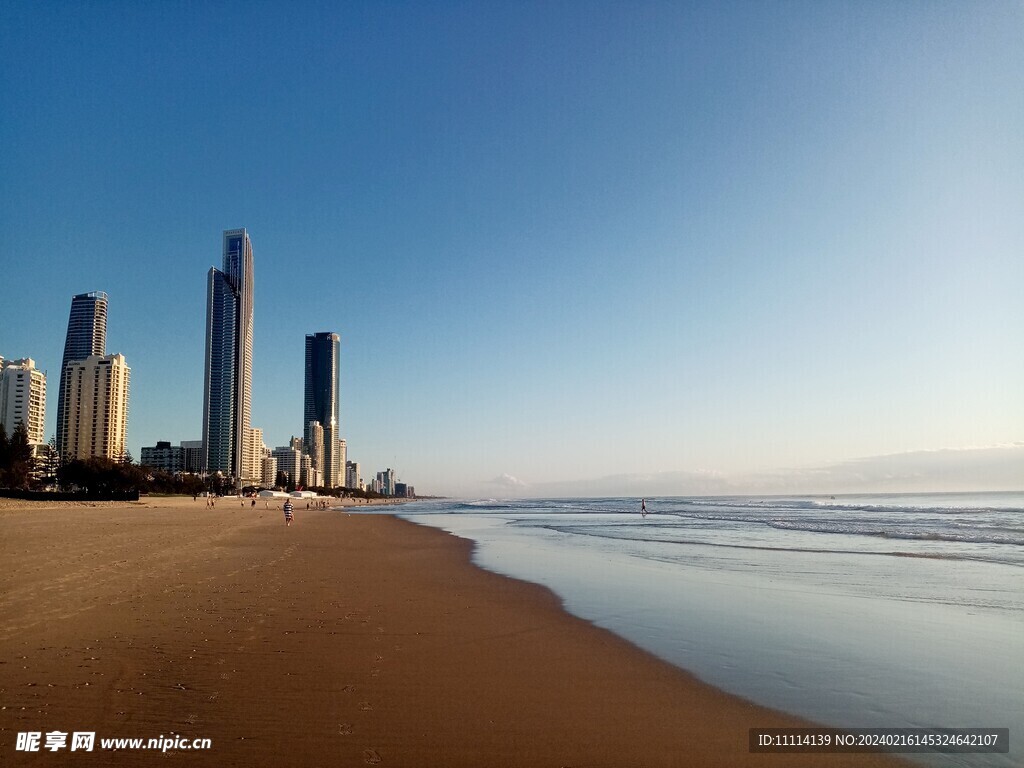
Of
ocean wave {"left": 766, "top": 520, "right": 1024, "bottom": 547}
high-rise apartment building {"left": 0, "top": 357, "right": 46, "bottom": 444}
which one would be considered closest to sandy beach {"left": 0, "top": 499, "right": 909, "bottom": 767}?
ocean wave {"left": 766, "top": 520, "right": 1024, "bottom": 547}

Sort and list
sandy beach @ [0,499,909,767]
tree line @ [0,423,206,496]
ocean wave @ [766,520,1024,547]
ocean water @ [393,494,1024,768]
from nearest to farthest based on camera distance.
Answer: sandy beach @ [0,499,909,767] → ocean water @ [393,494,1024,768] → ocean wave @ [766,520,1024,547] → tree line @ [0,423,206,496]

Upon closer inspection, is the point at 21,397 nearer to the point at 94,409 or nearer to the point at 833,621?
the point at 94,409

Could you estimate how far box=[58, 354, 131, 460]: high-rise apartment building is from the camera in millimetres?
168625

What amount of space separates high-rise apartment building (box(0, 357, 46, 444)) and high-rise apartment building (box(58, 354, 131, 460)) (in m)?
11.5

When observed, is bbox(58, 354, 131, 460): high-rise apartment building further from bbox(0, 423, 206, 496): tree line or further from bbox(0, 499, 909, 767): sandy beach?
bbox(0, 499, 909, 767): sandy beach

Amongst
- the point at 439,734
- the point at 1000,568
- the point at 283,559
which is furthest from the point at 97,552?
the point at 1000,568

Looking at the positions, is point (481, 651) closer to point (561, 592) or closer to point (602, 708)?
point (602, 708)

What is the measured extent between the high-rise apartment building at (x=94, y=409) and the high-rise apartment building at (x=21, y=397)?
11.5 m

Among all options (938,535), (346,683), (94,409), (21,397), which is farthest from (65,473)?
(346,683)

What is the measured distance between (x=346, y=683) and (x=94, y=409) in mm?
201070

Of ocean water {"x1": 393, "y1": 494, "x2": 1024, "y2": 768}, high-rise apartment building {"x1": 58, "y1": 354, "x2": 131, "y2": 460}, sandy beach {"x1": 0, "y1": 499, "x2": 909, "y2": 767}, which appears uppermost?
high-rise apartment building {"x1": 58, "y1": 354, "x2": 131, "y2": 460}

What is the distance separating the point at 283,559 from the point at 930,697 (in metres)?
16.5

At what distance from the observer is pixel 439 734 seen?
16.0 ft

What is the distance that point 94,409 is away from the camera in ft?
558
